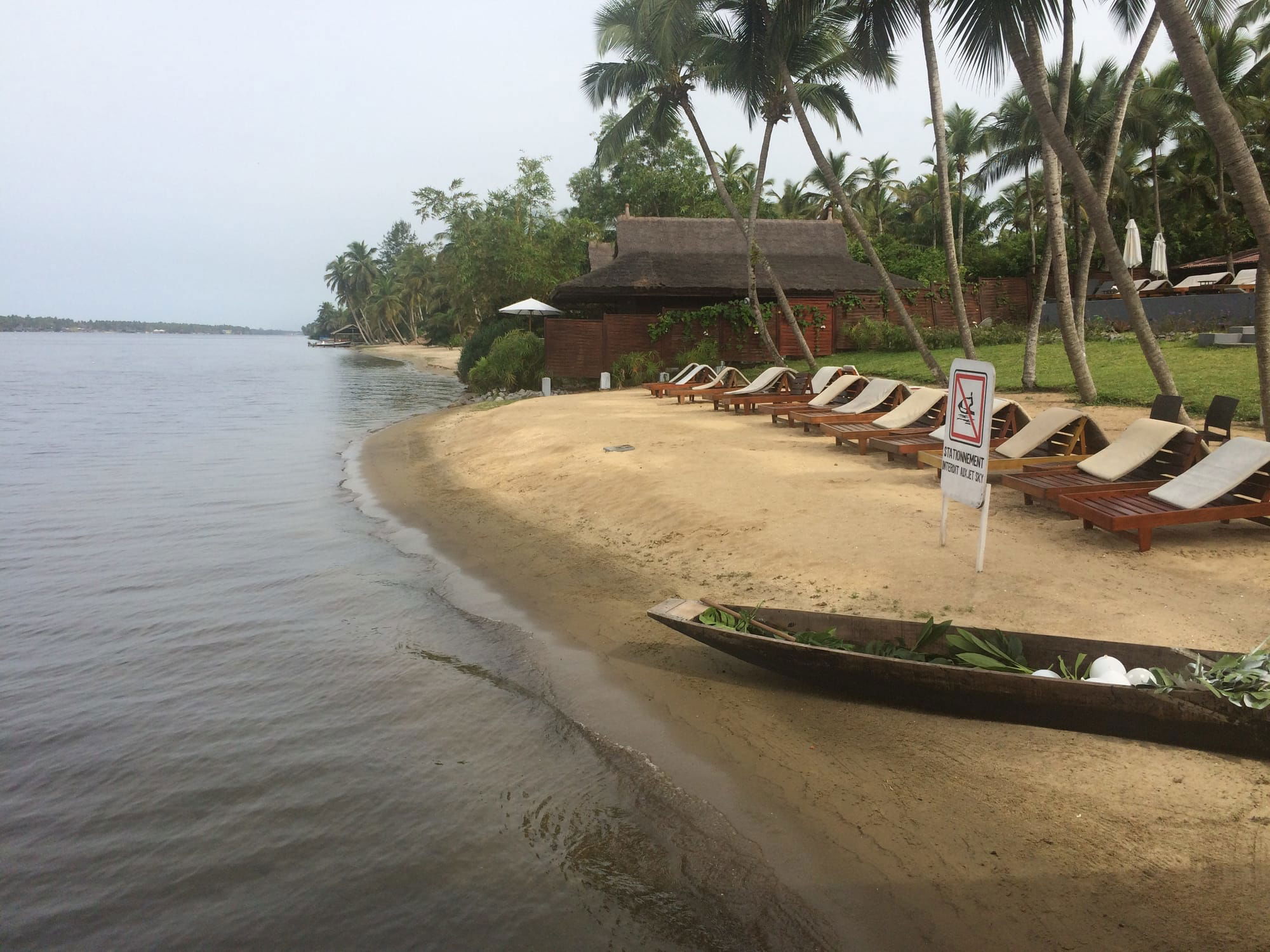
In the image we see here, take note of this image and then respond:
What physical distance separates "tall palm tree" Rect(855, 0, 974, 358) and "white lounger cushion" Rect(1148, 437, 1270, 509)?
298 inches

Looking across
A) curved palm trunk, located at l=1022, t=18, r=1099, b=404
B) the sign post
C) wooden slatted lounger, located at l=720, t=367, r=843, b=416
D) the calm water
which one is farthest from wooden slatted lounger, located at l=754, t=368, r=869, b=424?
the sign post

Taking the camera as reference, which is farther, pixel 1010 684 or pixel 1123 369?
pixel 1123 369

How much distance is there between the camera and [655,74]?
23.5 m

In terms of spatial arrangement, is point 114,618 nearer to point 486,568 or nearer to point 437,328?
point 486,568

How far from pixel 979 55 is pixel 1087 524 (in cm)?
769

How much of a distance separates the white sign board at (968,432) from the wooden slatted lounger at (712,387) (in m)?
12.0

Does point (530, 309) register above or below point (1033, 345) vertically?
above

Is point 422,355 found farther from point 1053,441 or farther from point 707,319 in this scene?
point 1053,441

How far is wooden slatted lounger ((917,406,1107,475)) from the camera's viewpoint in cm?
952

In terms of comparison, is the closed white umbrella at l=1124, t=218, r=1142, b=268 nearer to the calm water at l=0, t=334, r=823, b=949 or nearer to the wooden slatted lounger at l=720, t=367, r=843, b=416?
the wooden slatted lounger at l=720, t=367, r=843, b=416

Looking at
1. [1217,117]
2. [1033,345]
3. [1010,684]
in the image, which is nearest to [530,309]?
[1033,345]

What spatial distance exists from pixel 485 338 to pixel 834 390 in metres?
22.1

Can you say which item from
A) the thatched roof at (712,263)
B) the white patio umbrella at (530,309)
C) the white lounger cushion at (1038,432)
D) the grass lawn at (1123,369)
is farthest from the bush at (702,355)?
the white lounger cushion at (1038,432)

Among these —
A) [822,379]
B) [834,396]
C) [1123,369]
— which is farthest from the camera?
[1123,369]
